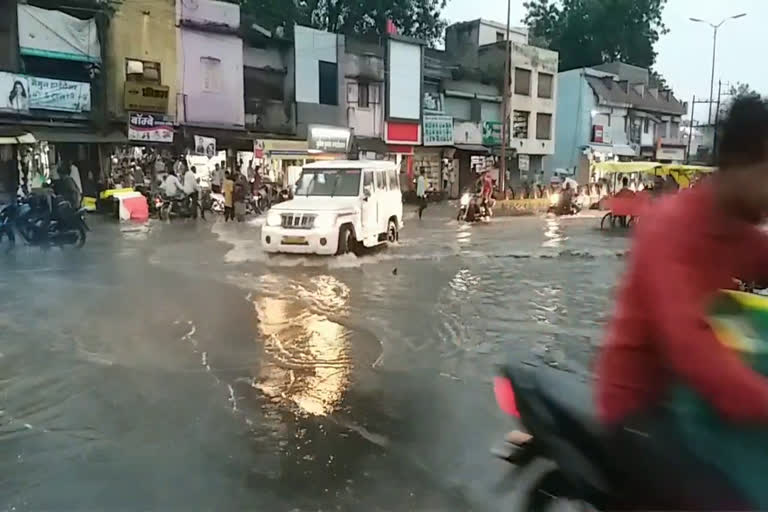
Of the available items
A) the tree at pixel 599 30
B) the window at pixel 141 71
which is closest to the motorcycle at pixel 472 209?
the window at pixel 141 71

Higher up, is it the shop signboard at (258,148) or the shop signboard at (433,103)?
the shop signboard at (433,103)

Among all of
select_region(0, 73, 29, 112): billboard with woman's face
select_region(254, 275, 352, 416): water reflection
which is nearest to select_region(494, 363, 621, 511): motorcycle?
select_region(254, 275, 352, 416): water reflection

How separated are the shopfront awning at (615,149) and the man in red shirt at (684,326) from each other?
168 ft

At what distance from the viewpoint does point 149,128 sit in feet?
86.8

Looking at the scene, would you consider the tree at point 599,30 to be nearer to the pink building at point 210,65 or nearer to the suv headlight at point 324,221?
the pink building at point 210,65

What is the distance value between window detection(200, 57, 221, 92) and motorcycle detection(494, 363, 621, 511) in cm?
2830

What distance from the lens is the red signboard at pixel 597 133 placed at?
51.3 metres

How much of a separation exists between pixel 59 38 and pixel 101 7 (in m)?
2.01

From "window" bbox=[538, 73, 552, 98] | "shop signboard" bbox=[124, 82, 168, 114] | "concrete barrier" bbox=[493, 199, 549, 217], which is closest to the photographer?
"shop signboard" bbox=[124, 82, 168, 114]

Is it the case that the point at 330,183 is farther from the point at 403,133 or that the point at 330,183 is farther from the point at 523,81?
the point at 523,81

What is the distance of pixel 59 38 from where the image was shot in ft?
80.6

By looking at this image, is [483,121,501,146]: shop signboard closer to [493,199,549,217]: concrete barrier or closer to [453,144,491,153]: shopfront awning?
[453,144,491,153]: shopfront awning

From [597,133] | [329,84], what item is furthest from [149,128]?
[597,133]

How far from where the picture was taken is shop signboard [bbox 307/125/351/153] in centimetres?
3219
